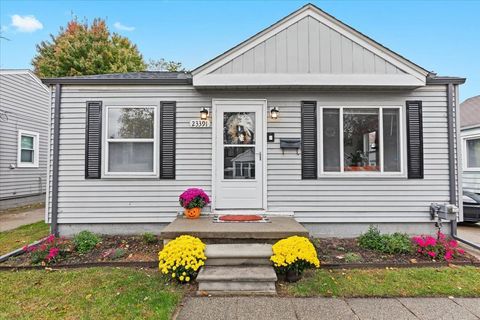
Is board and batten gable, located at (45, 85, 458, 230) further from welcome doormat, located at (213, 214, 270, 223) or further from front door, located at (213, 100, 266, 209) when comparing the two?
welcome doormat, located at (213, 214, 270, 223)

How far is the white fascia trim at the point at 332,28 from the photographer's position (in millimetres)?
5059

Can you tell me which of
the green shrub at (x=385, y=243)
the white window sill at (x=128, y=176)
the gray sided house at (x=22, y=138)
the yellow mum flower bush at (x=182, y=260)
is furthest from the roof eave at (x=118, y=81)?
the gray sided house at (x=22, y=138)

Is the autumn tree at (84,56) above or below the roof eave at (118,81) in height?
above

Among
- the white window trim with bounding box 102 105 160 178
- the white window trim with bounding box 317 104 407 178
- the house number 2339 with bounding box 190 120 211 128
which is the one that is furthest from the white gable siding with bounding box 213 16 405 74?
the white window trim with bounding box 102 105 160 178

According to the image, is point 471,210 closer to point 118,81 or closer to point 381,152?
point 381,152

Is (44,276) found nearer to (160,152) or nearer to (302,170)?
(160,152)

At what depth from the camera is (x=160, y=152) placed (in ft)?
17.6

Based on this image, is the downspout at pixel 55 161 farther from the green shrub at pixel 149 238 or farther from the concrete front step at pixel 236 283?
the concrete front step at pixel 236 283

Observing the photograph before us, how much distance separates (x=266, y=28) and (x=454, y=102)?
3.98 meters

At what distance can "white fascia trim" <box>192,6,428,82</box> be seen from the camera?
506 centimetres

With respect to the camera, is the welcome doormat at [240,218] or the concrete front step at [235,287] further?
the welcome doormat at [240,218]

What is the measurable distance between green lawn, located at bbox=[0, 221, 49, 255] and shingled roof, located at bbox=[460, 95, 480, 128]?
13562 millimetres

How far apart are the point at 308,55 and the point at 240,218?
10.9 feet

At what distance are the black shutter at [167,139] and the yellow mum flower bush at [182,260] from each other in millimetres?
2062
